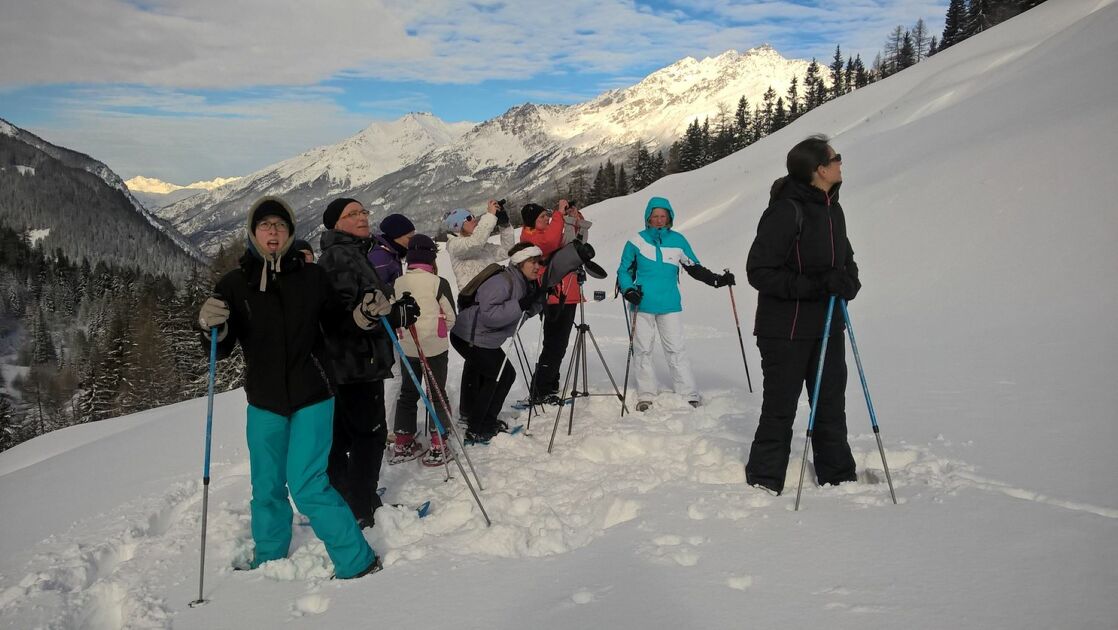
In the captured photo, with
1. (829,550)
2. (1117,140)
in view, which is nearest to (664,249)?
(829,550)

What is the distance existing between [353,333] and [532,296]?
229 cm

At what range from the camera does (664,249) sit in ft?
21.7

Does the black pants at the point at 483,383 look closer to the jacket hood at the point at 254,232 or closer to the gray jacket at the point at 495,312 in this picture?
the gray jacket at the point at 495,312

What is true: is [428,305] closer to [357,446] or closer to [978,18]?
[357,446]

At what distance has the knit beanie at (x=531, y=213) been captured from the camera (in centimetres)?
689

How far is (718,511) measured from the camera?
3.89 m

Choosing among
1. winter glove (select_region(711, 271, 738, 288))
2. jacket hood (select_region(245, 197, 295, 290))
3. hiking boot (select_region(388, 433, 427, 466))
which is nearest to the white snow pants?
winter glove (select_region(711, 271, 738, 288))

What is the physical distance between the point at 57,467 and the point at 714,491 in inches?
269

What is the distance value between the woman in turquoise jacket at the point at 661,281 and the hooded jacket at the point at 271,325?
3.58m

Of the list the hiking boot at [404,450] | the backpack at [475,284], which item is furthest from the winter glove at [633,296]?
the hiking boot at [404,450]

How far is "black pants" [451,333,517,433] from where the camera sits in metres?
6.02

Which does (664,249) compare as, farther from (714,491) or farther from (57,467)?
(57,467)

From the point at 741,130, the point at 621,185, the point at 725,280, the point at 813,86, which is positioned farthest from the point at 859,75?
the point at 725,280

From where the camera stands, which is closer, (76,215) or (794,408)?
(794,408)
